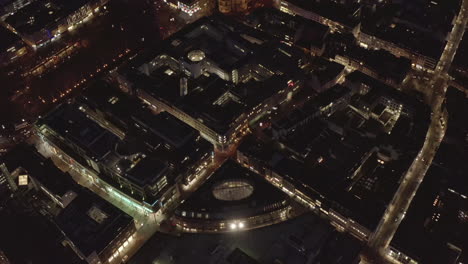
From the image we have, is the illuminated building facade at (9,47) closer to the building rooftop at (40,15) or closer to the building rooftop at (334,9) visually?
the building rooftop at (40,15)

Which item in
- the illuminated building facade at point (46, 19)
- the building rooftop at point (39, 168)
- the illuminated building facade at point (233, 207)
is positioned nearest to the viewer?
the illuminated building facade at point (233, 207)

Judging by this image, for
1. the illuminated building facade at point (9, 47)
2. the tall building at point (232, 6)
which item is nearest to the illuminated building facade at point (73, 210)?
the illuminated building facade at point (9, 47)

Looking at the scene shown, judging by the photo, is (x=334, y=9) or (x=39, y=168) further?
(x=334, y=9)

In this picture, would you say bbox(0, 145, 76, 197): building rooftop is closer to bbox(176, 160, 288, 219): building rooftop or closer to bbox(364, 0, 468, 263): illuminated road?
bbox(176, 160, 288, 219): building rooftop

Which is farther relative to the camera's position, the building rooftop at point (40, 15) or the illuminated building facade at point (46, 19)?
the building rooftop at point (40, 15)

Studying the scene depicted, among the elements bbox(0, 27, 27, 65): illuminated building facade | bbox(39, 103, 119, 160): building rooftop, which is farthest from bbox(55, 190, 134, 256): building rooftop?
bbox(0, 27, 27, 65): illuminated building facade

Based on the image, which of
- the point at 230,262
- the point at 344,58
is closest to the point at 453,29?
the point at 344,58

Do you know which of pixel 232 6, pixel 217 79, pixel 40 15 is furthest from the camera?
pixel 232 6

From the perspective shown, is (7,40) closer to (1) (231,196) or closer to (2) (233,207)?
(1) (231,196)

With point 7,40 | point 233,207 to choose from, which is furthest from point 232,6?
point 233,207
